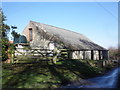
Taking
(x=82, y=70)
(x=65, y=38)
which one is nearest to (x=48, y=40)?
(x=65, y=38)

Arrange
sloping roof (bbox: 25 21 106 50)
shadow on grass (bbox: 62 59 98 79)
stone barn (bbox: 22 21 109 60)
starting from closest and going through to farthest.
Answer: shadow on grass (bbox: 62 59 98 79) < stone barn (bbox: 22 21 109 60) < sloping roof (bbox: 25 21 106 50)

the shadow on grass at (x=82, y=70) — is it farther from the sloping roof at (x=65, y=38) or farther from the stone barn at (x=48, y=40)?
the sloping roof at (x=65, y=38)

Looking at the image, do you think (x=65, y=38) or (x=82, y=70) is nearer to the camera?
(x=82, y=70)

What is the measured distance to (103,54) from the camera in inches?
1104

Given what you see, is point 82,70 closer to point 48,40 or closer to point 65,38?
point 48,40

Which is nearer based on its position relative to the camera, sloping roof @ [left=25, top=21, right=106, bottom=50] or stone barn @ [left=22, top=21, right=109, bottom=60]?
stone barn @ [left=22, top=21, right=109, bottom=60]

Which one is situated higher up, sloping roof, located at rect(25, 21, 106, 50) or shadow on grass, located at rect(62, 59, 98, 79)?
sloping roof, located at rect(25, 21, 106, 50)

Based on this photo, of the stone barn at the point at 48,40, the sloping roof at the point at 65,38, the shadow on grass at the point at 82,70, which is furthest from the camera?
the sloping roof at the point at 65,38

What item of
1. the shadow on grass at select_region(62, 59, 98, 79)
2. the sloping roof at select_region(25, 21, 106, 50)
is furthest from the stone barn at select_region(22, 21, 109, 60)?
the shadow on grass at select_region(62, 59, 98, 79)

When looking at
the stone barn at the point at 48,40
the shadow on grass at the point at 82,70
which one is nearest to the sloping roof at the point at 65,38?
the stone barn at the point at 48,40

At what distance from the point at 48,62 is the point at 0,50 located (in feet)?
19.2

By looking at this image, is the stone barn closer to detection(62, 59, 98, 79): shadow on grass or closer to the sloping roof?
the sloping roof

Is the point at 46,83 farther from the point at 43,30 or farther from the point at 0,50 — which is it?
the point at 43,30

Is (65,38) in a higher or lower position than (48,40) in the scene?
higher
